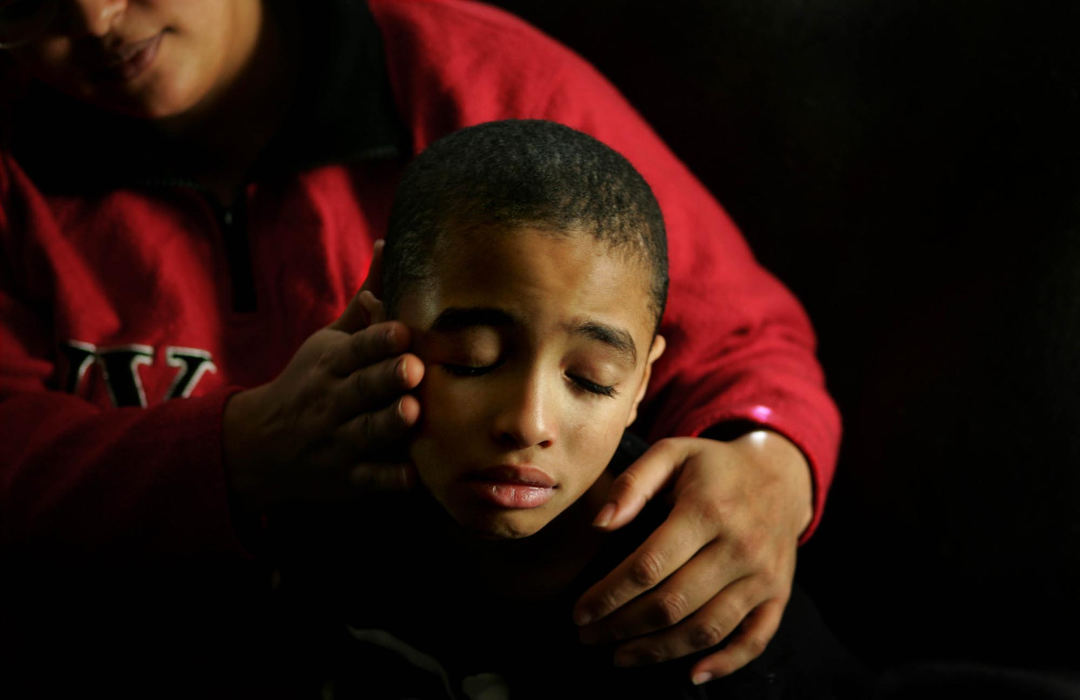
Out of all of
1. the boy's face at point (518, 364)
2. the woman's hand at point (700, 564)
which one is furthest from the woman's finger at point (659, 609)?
the boy's face at point (518, 364)

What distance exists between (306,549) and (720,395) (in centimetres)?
37

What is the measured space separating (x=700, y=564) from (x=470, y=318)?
0.83ft

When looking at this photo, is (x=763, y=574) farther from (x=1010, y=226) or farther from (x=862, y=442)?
(x=1010, y=226)

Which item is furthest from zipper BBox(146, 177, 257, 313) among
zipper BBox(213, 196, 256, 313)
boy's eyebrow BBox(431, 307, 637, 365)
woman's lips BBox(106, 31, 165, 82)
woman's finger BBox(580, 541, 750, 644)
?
woman's finger BBox(580, 541, 750, 644)

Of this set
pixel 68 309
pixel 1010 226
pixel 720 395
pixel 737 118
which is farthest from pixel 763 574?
pixel 68 309

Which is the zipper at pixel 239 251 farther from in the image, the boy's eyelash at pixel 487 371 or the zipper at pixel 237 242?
the boy's eyelash at pixel 487 371

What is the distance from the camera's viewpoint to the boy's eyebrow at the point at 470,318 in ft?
1.80

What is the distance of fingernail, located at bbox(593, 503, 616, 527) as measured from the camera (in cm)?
61

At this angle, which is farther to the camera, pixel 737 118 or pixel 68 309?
pixel 737 118

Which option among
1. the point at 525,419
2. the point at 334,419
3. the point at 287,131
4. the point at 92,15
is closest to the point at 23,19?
the point at 92,15

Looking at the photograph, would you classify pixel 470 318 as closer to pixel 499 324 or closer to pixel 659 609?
pixel 499 324

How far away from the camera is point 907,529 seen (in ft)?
2.82

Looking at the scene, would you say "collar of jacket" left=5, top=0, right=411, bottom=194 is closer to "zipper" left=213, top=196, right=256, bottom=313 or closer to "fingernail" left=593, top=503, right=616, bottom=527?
"zipper" left=213, top=196, right=256, bottom=313

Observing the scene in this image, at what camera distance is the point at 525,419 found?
0.54m
